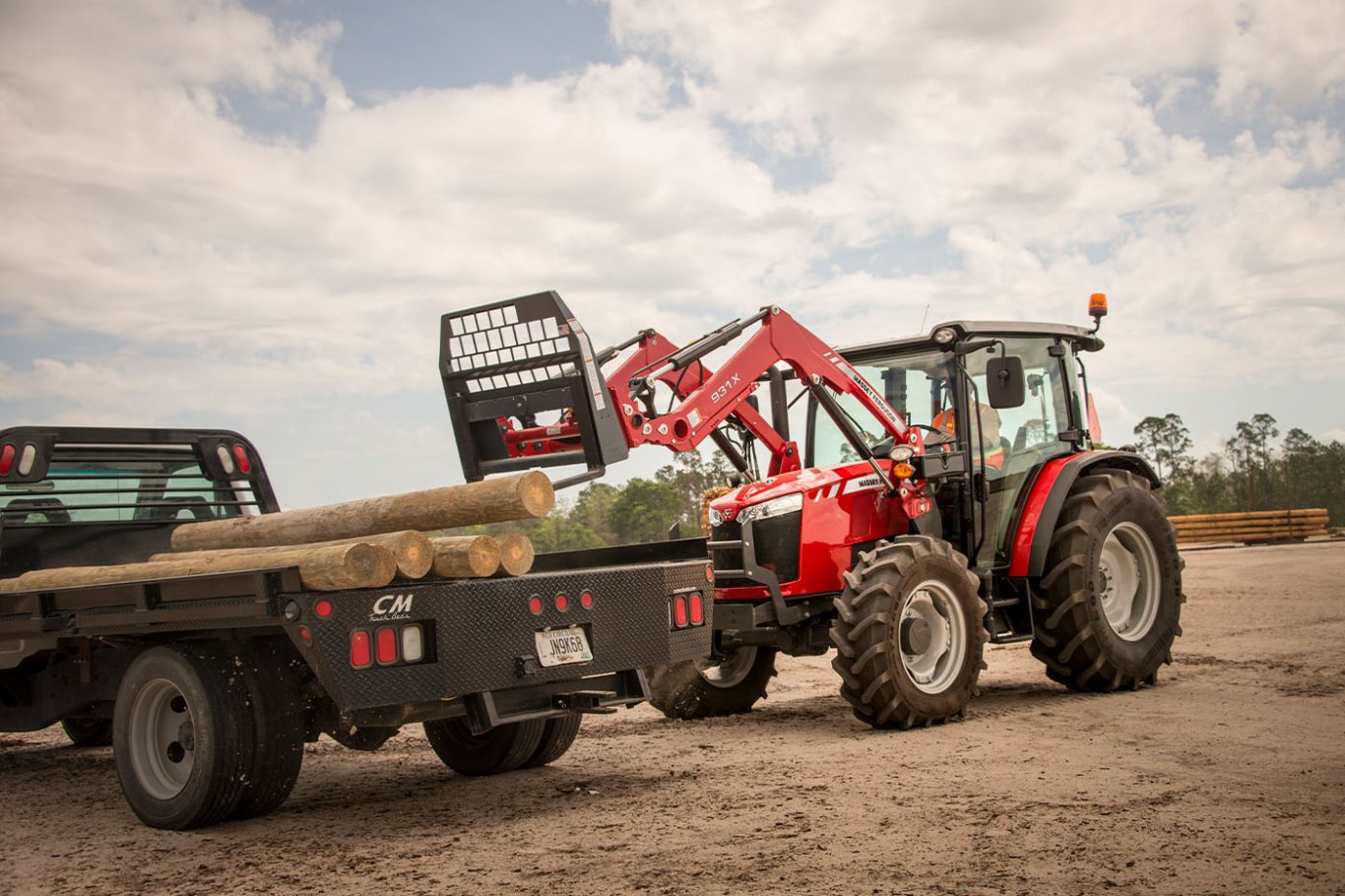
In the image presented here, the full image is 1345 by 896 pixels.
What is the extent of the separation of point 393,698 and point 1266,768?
13.7 ft

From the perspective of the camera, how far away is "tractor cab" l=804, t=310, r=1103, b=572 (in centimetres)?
968

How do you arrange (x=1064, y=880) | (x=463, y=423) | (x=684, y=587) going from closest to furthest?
(x=1064, y=880) → (x=684, y=587) → (x=463, y=423)

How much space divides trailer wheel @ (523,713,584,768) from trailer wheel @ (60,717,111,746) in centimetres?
351

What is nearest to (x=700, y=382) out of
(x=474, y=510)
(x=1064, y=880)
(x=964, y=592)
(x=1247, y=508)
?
(x=964, y=592)

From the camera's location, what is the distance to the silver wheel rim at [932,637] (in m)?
8.73

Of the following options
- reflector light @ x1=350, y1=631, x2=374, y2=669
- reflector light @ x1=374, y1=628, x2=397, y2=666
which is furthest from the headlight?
reflector light @ x1=350, y1=631, x2=374, y2=669

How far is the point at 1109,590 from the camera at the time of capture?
1045 centimetres

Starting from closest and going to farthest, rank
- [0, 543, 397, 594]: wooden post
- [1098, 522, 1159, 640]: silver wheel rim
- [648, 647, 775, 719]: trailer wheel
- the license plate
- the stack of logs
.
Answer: [0, 543, 397, 594]: wooden post < the stack of logs < the license plate < [648, 647, 775, 719]: trailer wheel < [1098, 522, 1159, 640]: silver wheel rim

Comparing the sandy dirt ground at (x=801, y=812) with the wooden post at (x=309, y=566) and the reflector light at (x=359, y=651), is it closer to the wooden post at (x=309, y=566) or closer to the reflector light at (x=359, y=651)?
the reflector light at (x=359, y=651)

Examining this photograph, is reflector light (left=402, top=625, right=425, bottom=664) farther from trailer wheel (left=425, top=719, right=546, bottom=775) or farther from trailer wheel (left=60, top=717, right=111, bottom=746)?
trailer wheel (left=60, top=717, right=111, bottom=746)

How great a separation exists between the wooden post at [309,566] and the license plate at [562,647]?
0.85 metres

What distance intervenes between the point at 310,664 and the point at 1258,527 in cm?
3076

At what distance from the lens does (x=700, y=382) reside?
9.42 m

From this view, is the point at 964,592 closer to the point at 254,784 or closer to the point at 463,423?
the point at 463,423
